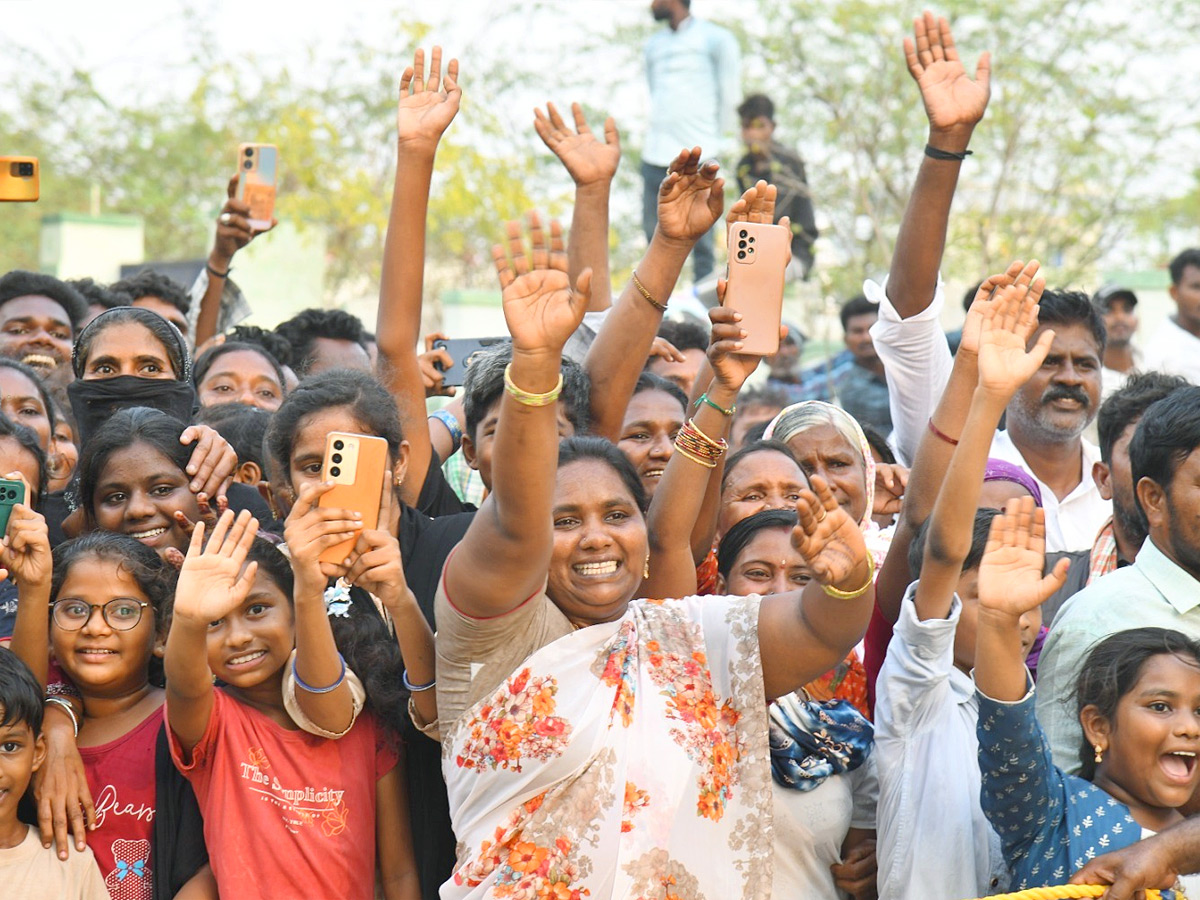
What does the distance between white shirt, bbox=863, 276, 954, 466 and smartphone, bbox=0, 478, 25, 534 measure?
2.55 meters

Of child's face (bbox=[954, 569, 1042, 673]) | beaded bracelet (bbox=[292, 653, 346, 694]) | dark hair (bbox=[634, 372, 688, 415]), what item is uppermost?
dark hair (bbox=[634, 372, 688, 415])

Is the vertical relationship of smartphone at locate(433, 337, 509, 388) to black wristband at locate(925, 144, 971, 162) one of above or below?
below

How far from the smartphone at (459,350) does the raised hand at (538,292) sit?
2482 millimetres

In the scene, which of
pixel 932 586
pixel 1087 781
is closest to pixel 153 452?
pixel 932 586

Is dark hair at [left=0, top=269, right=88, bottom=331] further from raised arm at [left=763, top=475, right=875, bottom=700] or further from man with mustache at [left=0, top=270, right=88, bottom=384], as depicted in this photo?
raised arm at [left=763, top=475, right=875, bottom=700]

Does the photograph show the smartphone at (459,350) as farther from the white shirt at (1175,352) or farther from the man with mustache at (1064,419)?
the white shirt at (1175,352)

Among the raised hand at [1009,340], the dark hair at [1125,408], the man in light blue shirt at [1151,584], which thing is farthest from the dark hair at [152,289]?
the man in light blue shirt at [1151,584]

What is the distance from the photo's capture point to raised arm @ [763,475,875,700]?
3.10 m

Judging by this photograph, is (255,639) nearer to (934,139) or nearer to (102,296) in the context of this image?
(934,139)

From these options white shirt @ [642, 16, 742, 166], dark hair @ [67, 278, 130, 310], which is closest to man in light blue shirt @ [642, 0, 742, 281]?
white shirt @ [642, 16, 742, 166]

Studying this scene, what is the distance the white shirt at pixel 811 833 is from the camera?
3.51 meters

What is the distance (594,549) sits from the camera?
3459 mm

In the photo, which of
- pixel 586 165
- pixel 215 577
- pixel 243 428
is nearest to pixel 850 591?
pixel 215 577

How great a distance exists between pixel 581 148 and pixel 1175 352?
4.63 meters
